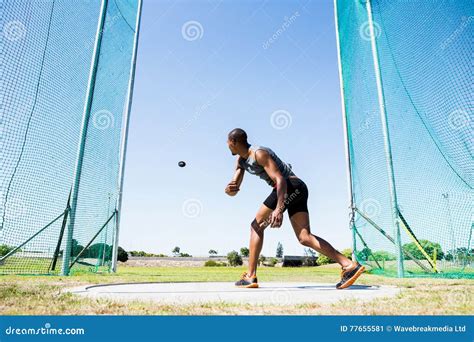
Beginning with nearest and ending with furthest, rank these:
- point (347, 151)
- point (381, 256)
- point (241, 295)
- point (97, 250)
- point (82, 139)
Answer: point (241, 295) → point (82, 139) → point (381, 256) → point (97, 250) → point (347, 151)

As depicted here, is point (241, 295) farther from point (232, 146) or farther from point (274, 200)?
point (232, 146)

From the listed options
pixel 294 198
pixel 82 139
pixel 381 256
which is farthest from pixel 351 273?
pixel 82 139

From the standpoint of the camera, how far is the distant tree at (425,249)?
19.1ft

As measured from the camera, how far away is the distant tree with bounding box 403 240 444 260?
Answer: 582cm

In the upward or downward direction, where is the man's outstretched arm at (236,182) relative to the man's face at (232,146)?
downward

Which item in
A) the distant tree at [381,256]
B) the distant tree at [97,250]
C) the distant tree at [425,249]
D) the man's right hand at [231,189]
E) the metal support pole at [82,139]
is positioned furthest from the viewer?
the distant tree at [97,250]

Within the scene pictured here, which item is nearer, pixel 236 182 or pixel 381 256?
pixel 236 182

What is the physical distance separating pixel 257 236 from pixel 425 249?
3.79 meters

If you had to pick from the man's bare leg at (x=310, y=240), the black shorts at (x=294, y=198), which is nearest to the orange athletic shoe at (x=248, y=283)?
the man's bare leg at (x=310, y=240)

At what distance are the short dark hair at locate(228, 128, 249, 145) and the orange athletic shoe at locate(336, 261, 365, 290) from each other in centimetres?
158

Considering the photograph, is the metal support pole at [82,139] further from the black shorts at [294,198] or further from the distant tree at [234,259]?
the distant tree at [234,259]

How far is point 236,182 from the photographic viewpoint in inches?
151

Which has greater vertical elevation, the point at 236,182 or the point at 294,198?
the point at 236,182

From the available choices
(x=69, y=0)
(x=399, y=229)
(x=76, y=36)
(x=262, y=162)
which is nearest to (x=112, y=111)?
(x=76, y=36)
